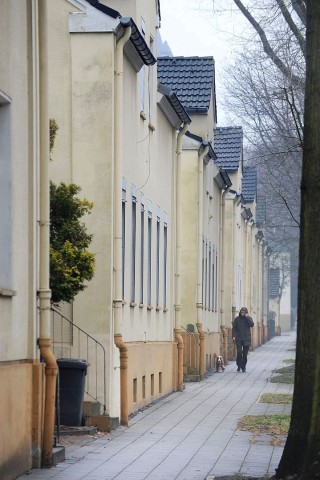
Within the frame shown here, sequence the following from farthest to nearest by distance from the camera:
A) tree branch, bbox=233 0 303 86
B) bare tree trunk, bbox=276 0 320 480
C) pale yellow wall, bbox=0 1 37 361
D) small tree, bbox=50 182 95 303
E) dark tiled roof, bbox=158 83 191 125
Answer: tree branch, bbox=233 0 303 86 → dark tiled roof, bbox=158 83 191 125 → small tree, bbox=50 182 95 303 → pale yellow wall, bbox=0 1 37 361 → bare tree trunk, bbox=276 0 320 480

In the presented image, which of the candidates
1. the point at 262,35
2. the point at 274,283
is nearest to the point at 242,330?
the point at 262,35

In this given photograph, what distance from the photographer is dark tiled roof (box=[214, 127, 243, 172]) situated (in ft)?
169

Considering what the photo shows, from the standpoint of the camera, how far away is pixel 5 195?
13492mm

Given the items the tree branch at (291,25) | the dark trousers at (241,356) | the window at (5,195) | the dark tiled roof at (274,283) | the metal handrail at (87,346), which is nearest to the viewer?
the window at (5,195)

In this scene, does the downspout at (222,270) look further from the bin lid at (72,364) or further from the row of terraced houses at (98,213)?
the bin lid at (72,364)

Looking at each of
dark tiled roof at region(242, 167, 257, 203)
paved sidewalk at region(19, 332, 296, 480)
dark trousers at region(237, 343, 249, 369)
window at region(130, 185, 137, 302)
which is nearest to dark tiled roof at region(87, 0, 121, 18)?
window at region(130, 185, 137, 302)

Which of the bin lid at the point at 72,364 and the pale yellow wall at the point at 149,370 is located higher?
the bin lid at the point at 72,364

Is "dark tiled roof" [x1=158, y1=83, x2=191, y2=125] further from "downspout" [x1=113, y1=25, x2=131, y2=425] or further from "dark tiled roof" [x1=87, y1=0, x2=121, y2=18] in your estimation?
"dark tiled roof" [x1=87, y1=0, x2=121, y2=18]

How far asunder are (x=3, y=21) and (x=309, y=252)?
3752mm

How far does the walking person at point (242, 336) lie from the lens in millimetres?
39688

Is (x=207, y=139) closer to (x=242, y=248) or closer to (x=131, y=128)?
(x=131, y=128)

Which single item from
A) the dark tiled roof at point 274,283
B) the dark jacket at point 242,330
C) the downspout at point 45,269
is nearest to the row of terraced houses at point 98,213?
the downspout at point 45,269

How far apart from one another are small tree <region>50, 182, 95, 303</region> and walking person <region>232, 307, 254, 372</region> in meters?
23.3

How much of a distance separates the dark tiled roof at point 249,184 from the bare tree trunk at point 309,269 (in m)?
54.1
